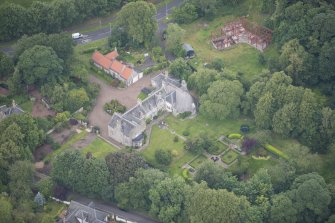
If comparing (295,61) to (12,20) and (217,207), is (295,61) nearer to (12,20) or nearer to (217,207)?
(217,207)

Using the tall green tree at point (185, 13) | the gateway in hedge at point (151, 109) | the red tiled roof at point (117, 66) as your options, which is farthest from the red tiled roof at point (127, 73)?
the tall green tree at point (185, 13)

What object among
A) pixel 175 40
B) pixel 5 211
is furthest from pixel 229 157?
pixel 5 211

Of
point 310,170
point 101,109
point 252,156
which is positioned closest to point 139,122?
point 101,109

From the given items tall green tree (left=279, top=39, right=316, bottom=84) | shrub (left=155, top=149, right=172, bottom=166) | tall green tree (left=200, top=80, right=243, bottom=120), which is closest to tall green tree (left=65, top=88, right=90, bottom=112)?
shrub (left=155, top=149, right=172, bottom=166)

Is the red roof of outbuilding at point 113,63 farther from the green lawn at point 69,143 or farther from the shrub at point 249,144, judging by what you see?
the shrub at point 249,144

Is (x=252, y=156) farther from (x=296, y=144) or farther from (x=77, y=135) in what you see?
(x=77, y=135)

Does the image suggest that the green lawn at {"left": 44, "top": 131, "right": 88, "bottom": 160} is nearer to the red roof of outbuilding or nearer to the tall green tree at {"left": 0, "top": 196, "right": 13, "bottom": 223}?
the tall green tree at {"left": 0, "top": 196, "right": 13, "bottom": 223}
